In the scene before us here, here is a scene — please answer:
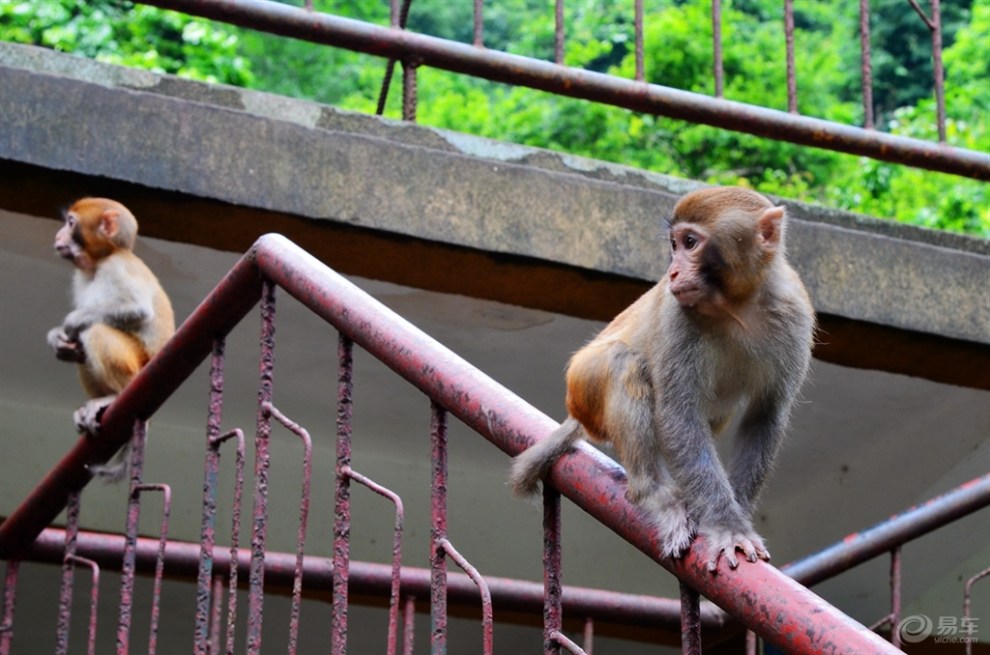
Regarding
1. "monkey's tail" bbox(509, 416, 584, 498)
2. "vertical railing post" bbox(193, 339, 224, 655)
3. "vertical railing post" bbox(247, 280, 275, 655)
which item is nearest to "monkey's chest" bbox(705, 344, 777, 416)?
"monkey's tail" bbox(509, 416, 584, 498)

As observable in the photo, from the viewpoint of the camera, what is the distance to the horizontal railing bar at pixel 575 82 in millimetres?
4785

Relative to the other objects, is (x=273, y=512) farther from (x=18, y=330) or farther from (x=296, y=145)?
(x=296, y=145)

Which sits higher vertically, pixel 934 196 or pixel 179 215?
pixel 934 196

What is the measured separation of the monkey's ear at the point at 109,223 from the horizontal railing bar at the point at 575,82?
2.59ft

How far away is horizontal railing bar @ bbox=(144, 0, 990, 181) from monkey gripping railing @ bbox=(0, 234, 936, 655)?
172 centimetres

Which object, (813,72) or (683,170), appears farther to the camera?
(813,72)

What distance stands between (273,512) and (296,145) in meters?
2.70

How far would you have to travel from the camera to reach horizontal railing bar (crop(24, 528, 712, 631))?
435 centimetres

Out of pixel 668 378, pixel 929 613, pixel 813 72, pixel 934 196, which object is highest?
pixel 813 72

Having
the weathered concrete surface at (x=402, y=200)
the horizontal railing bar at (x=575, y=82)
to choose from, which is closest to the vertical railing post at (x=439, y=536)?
the weathered concrete surface at (x=402, y=200)

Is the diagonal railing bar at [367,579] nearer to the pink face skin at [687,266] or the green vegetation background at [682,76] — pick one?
the pink face skin at [687,266]

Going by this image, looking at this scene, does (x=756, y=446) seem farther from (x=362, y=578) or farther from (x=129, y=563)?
(x=362, y=578)

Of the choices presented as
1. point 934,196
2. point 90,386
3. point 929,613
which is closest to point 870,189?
point 934,196

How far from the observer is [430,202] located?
15.6ft
